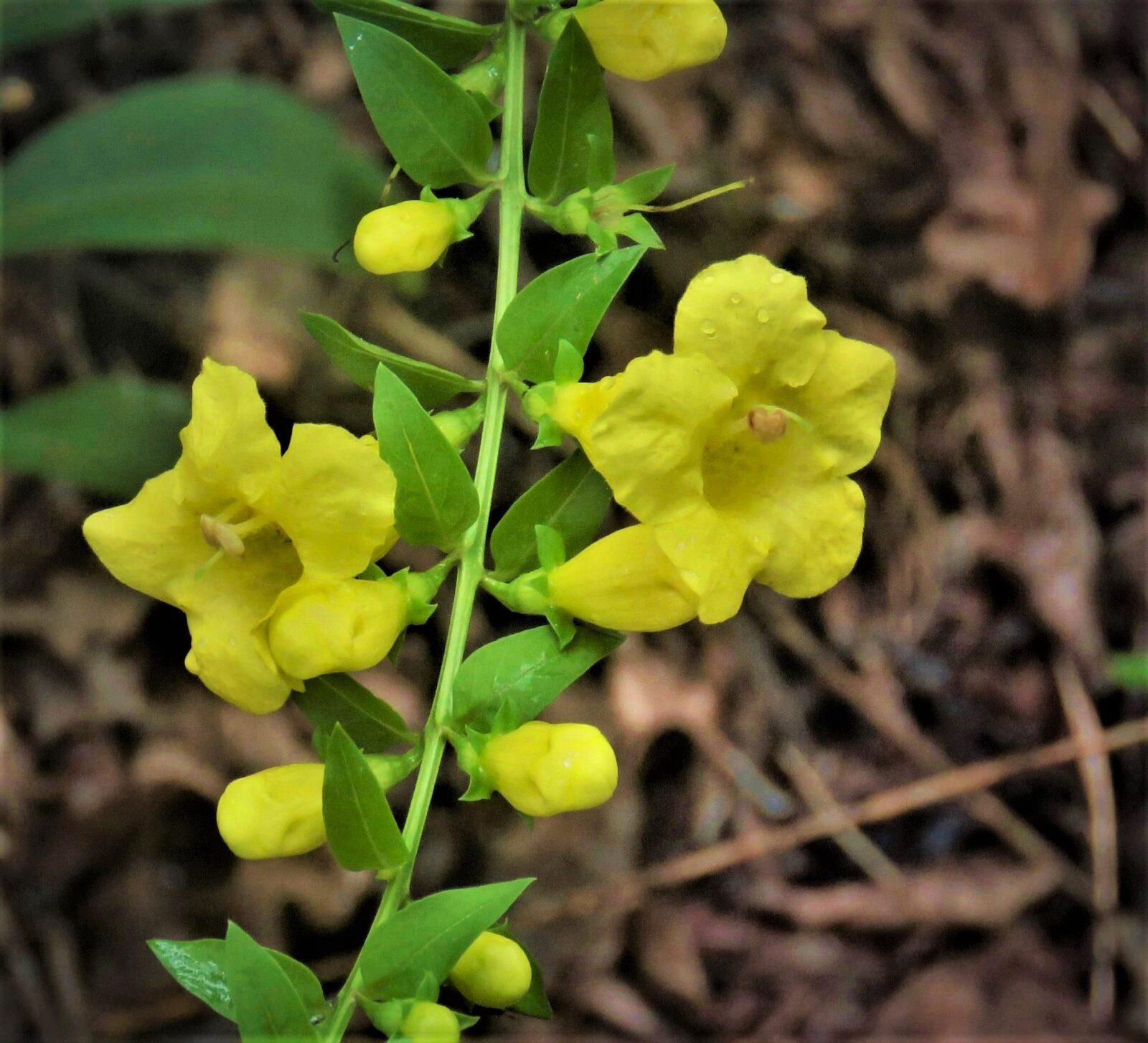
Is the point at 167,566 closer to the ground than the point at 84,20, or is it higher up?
closer to the ground

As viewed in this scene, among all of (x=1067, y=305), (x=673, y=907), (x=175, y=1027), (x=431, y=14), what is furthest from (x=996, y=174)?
(x=175, y=1027)

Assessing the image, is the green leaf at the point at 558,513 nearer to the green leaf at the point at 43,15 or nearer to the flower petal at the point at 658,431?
the flower petal at the point at 658,431

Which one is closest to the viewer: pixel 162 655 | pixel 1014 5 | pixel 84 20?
pixel 84 20

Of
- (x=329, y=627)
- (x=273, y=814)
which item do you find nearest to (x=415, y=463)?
(x=329, y=627)

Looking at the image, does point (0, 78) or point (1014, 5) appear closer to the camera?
point (0, 78)

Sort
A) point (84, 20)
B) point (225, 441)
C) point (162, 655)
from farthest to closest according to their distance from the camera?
point (162, 655) < point (84, 20) < point (225, 441)

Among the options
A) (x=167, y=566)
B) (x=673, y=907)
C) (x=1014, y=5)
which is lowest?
(x=673, y=907)

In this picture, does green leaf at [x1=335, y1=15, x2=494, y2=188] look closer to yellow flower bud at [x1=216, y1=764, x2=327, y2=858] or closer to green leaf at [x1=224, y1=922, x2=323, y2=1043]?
yellow flower bud at [x1=216, y1=764, x2=327, y2=858]

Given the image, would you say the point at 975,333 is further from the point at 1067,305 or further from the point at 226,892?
the point at 226,892
